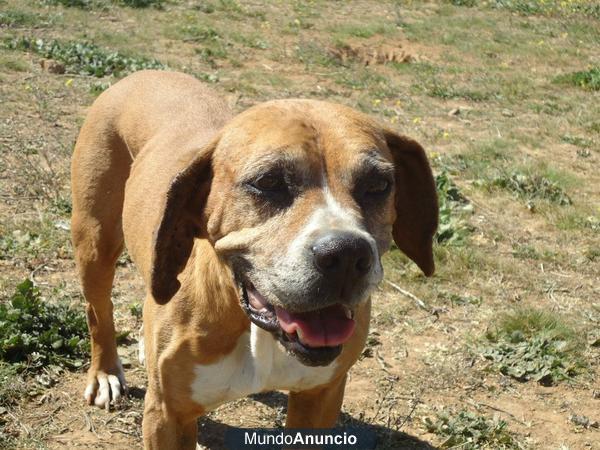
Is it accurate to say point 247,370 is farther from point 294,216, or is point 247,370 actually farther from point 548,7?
Result: point 548,7

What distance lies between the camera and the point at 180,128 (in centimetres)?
436

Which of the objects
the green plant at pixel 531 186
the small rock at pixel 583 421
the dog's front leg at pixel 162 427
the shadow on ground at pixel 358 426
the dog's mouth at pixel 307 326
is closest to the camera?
the dog's mouth at pixel 307 326

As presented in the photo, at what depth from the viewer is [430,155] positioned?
8516 millimetres

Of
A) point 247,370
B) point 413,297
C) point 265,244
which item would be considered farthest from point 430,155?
point 265,244

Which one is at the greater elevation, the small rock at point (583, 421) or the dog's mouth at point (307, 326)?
the dog's mouth at point (307, 326)

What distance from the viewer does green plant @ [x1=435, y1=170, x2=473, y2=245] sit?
22.0ft

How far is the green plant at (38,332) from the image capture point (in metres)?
4.74

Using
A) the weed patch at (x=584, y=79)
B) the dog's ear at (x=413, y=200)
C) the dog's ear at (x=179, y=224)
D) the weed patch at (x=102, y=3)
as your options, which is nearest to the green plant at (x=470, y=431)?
the dog's ear at (x=413, y=200)

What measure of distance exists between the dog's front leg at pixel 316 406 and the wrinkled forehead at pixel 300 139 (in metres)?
1.12

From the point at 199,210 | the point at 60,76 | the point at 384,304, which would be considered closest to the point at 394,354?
the point at 384,304

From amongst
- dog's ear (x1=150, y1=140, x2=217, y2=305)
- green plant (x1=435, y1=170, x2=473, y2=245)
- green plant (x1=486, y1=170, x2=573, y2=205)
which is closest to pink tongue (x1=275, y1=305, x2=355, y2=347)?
dog's ear (x1=150, y1=140, x2=217, y2=305)

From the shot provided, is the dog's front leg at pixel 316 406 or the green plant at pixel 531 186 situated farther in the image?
the green plant at pixel 531 186

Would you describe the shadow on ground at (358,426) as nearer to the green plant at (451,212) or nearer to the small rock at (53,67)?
the green plant at (451,212)

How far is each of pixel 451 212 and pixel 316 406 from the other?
350 centimetres
